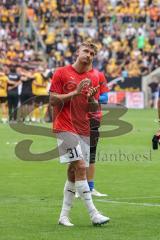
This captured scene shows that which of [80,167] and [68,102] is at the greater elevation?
[68,102]

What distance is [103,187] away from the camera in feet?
46.9

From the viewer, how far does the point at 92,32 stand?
5056 centimetres

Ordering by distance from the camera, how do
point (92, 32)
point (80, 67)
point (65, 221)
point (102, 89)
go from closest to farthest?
point (65, 221) < point (80, 67) < point (102, 89) < point (92, 32)

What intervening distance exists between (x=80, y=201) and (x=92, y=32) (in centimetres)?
3852

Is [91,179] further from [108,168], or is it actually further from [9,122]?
[9,122]

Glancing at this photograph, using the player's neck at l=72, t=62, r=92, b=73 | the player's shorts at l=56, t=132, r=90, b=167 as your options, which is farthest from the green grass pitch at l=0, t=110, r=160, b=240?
the player's neck at l=72, t=62, r=92, b=73

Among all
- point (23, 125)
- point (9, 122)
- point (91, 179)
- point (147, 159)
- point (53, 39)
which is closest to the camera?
point (91, 179)

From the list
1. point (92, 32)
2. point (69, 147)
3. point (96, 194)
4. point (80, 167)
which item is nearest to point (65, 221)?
point (80, 167)

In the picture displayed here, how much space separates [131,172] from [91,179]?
349cm

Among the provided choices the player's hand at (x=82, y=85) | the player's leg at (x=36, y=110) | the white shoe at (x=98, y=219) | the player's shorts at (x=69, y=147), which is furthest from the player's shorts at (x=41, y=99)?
the white shoe at (x=98, y=219)

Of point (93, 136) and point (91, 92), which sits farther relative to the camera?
point (93, 136)

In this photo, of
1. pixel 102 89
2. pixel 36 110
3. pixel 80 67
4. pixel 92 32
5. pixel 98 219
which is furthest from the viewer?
pixel 92 32

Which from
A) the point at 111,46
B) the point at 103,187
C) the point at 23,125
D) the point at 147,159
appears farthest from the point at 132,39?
the point at 103,187

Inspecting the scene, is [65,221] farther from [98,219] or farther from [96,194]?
[96,194]
